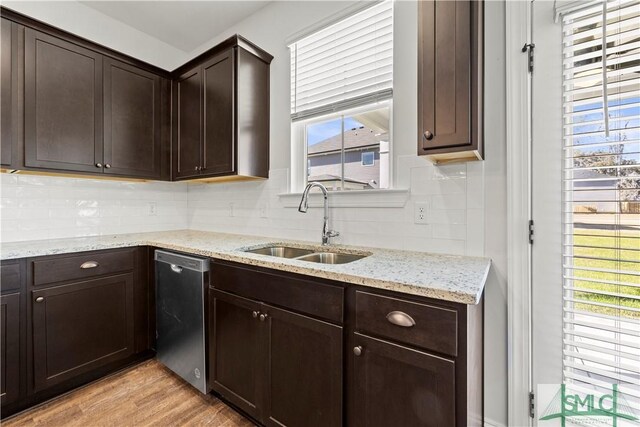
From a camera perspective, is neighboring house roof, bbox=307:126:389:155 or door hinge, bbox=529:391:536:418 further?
neighboring house roof, bbox=307:126:389:155

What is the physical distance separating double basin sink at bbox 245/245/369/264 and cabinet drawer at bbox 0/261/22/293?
4.28ft

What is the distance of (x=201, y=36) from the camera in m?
2.78

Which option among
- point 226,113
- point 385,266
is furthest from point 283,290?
point 226,113

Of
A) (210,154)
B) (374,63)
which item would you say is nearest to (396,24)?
(374,63)

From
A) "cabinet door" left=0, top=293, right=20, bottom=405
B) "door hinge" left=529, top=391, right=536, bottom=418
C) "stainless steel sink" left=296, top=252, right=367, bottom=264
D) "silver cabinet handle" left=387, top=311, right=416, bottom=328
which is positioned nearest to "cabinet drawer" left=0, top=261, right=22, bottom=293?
"cabinet door" left=0, top=293, right=20, bottom=405

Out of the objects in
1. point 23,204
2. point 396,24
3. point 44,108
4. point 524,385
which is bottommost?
point 524,385

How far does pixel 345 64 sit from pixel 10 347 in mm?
2661

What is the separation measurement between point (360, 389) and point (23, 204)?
2639 mm

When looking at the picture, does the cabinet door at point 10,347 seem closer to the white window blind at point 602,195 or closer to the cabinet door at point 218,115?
the cabinet door at point 218,115

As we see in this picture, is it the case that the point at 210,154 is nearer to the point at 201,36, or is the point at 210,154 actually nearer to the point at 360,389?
the point at 201,36

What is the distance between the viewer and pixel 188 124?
2455 mm

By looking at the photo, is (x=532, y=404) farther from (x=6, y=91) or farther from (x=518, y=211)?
A: (x=6, y=91)

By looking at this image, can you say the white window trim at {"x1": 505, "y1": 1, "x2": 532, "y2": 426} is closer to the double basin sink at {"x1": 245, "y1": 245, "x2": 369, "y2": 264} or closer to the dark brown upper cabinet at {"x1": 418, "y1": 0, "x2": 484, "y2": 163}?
the dark brown upper cabinet at {"x1": 418, "y1": 0, "x2": 484, "y2": 163}
